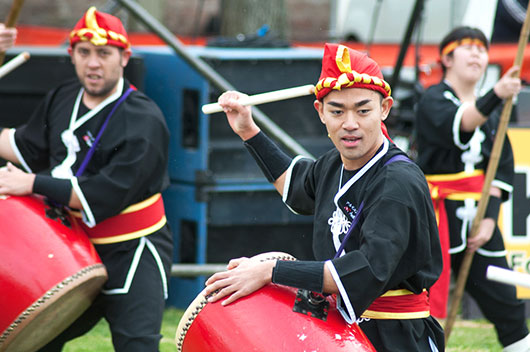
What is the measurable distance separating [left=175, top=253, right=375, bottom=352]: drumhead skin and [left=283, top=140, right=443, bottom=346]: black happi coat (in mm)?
66

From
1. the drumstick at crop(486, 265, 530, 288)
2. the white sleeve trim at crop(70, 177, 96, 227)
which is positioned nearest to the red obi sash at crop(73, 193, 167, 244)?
the white sleeve trim at crop(70, 177, 96, 227)

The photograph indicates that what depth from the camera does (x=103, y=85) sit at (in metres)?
3.58

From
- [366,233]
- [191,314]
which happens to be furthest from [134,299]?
[366,233]

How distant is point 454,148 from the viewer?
4207 mm

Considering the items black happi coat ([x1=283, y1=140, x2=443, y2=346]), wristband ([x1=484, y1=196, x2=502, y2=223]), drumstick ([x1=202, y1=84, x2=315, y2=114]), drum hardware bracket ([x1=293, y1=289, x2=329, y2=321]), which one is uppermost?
drumstick ([x1=202, y1=84, x2=315, y2=114])

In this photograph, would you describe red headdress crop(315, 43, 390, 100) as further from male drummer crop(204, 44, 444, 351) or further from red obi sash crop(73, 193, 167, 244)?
red obi sash crop(73, 193, 167, 244)

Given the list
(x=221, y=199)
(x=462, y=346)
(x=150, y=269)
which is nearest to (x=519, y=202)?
(x=462, y=346)

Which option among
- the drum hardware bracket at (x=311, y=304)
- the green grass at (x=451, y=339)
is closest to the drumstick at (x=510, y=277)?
the drum hardware bracket at (x=311, y=304)

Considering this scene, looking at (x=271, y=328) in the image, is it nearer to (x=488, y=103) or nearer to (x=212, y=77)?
(x=488, y=103)

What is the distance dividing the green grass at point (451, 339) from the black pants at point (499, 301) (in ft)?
1.06

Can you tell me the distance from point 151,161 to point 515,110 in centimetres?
279

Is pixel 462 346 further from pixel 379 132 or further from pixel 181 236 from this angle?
pixel 379 132

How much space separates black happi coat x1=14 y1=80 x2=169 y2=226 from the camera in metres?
3.43

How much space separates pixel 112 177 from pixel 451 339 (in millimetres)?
2159
